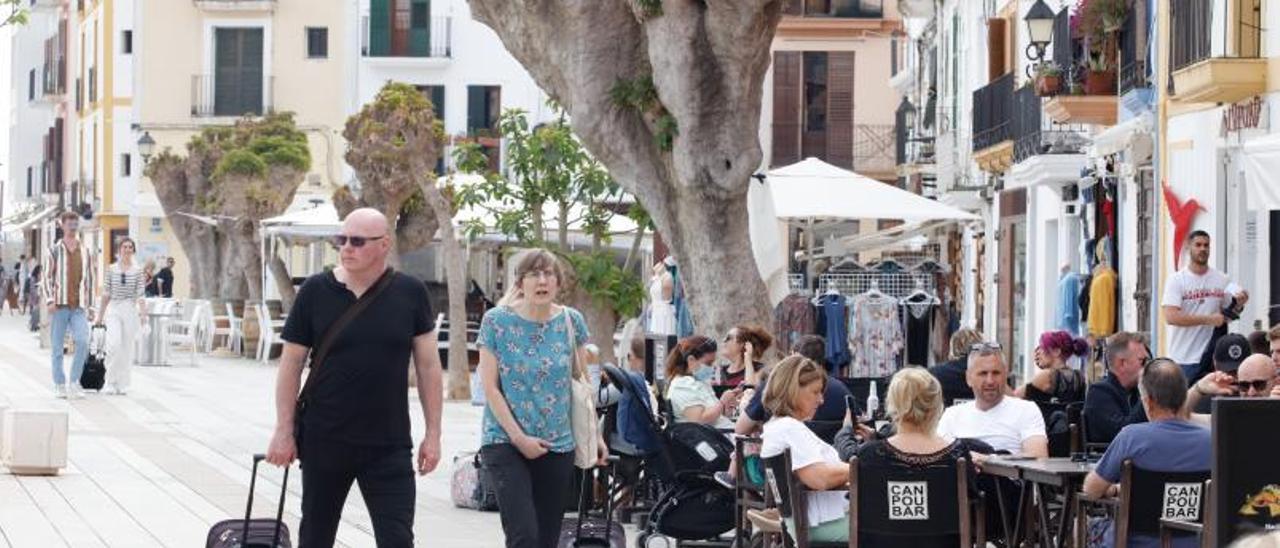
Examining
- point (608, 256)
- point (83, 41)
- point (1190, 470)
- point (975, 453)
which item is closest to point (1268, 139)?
point (975, 453)

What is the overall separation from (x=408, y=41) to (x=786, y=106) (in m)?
13.7

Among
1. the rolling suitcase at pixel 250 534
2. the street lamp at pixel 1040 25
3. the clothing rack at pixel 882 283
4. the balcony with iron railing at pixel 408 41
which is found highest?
the balcony with iron railing at pixel 408 41

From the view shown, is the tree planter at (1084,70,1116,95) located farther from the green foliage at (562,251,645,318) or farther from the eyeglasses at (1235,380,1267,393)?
the eyeglasses at (1235,380,1267,393)

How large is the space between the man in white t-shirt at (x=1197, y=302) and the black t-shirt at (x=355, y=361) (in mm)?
9458

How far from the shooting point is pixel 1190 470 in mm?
10234

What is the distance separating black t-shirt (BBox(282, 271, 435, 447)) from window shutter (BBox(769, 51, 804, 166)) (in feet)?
144

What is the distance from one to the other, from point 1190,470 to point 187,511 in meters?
7.36

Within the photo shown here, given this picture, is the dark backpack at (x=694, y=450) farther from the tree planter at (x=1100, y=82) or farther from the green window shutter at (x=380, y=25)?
the green window shutter at (x=380, y=25)

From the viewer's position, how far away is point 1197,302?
18.8m

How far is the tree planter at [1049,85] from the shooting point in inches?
1099

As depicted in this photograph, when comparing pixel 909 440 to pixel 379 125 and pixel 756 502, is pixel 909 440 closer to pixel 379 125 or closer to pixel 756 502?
pixel 756 502

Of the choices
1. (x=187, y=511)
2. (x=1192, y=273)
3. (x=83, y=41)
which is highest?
(x=83, y=41)

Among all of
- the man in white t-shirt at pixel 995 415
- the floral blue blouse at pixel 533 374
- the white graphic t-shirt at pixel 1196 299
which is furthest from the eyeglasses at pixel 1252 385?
the white graphic t-shirt at pixel 1196 299

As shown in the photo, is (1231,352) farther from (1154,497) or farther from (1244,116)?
(1244,116)
